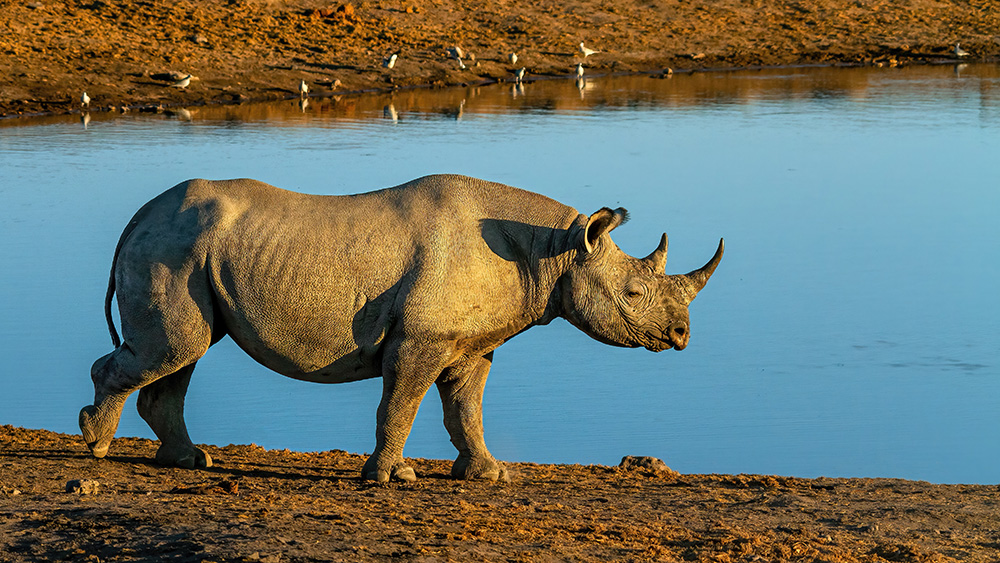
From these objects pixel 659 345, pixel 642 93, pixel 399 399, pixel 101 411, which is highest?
pixel 642 93

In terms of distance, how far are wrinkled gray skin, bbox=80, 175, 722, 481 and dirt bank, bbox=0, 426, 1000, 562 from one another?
1.87ft

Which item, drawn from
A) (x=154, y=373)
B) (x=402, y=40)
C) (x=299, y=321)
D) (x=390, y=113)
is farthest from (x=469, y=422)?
(x=402, y=40)

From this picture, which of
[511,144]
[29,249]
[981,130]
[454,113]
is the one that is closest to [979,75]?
[981,130]

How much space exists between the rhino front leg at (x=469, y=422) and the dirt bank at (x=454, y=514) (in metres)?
0.16

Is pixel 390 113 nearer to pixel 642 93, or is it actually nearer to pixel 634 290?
pixel 642 93

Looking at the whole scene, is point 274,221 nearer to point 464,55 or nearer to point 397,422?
point 397,422

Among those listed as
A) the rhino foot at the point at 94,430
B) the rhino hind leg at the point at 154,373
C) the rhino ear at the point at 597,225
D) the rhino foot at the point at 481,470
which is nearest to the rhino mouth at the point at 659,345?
the rhino ear at the point at 597,225

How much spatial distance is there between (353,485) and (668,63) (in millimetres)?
33409

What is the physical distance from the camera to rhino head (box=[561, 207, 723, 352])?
8.22 m

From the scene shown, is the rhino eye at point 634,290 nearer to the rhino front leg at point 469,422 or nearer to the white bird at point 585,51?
the rhino front leg at point 469,422

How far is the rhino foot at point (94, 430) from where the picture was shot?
324 inches

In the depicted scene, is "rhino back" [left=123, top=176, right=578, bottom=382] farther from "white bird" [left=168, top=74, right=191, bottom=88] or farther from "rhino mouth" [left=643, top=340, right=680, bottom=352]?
"white bird" [left=168, top=74, right=191, bottom=88]

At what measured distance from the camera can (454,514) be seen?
7043mm

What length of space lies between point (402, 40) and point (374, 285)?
102 feet
